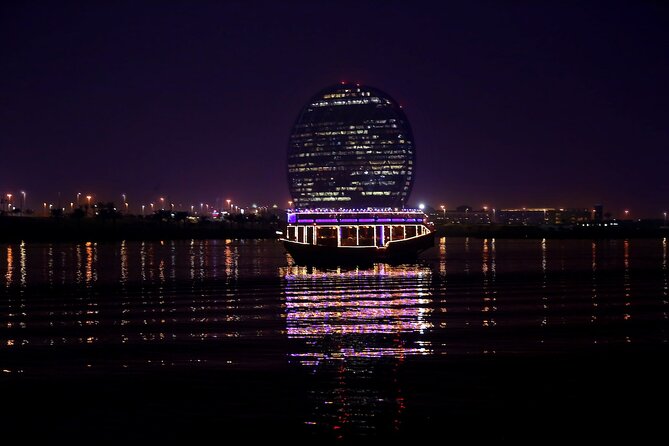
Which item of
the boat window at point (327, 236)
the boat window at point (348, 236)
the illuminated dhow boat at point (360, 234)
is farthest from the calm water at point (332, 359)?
the boat window at point (348, 236)

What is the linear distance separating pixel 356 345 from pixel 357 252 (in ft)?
162

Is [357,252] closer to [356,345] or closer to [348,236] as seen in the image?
[348,236]

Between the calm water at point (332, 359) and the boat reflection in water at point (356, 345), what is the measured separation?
0.04 meters

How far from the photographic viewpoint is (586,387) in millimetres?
14344

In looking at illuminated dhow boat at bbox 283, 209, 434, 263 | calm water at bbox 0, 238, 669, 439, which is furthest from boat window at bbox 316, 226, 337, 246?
calm water at bbox 0, 238, 669, 439

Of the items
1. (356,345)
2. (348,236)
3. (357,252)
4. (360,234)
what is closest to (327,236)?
(348,236)

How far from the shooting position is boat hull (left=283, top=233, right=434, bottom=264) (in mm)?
66062

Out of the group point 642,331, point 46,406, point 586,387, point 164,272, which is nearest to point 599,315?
point 642,331

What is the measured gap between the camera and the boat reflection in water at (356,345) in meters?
12.6

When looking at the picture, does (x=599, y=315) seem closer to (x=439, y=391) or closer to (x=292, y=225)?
(x=439, y=391)

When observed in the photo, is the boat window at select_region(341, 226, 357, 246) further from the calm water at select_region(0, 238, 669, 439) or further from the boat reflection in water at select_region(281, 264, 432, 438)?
the calm water at select_region(0, 238, 669, 439)

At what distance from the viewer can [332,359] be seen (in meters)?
17.2

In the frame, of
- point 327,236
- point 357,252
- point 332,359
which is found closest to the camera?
point 332,359

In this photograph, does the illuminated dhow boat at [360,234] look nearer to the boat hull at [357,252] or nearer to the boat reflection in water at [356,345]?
the boat hull at [357,252]
